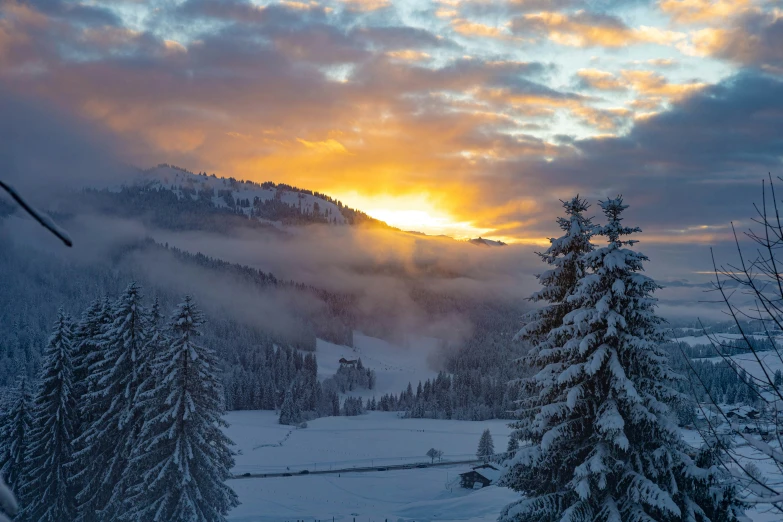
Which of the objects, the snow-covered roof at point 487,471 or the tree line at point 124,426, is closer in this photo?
the tree line at point 124,426

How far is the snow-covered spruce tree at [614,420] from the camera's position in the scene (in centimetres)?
1088

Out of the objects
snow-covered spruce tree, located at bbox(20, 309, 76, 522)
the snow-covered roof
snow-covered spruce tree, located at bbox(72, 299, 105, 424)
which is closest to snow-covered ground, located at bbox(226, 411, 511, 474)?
the snow-covered roof

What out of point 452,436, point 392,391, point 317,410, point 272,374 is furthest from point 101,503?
point 392,391

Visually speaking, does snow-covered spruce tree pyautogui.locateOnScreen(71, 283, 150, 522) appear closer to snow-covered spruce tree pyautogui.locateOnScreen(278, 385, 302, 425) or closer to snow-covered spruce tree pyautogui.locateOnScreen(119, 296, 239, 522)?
snow-covered spruce tree pyautogui.locateOnScreen(119, 296, 239, 522)

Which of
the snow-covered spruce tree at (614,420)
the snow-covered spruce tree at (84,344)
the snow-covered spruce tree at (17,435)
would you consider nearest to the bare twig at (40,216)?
the snow-covered spruce tree at (614,420)

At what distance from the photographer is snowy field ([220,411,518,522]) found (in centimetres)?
4309

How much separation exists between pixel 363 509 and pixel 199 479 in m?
27.9

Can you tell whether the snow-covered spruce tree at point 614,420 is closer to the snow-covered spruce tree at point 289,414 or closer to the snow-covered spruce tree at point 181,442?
the snow-covered spruce tree at point 181,442

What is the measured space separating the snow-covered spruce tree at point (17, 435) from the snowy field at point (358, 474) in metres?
18.9

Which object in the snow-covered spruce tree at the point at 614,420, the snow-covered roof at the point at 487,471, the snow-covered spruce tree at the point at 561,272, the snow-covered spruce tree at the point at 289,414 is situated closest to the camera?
the snow-covered spruce tree at the point at 614,420

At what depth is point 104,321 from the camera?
24.1 metres

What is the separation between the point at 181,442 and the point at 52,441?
6.67 m

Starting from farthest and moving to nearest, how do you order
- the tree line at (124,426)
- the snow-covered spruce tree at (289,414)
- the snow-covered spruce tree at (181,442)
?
the snow-covered spruce tree at (289,414) < the tree line at (124,426) < the snow-covered spruce tree at (181,442)

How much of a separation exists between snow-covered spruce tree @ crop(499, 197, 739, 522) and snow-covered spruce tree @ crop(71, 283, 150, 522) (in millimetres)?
15717
